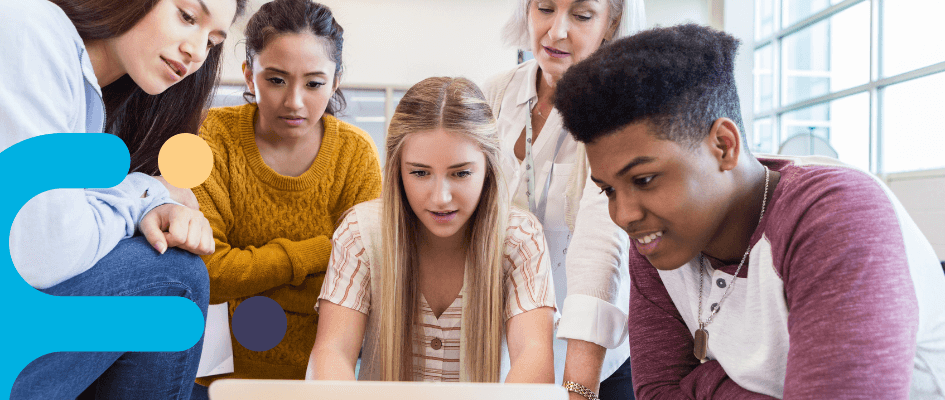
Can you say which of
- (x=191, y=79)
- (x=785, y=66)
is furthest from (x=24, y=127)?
(x=785, y=66)

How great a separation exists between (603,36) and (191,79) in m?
0.56

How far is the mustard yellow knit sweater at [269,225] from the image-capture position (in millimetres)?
846

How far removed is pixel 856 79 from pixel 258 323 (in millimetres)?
2813

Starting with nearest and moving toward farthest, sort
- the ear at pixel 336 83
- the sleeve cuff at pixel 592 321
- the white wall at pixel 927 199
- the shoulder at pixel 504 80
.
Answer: the sleeve cuff at pixel 592 321 → the ear at pixel 336 83 → the shoulder at pixel 504 80 → the white wall at pixel 927 199

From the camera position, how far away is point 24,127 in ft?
1.52

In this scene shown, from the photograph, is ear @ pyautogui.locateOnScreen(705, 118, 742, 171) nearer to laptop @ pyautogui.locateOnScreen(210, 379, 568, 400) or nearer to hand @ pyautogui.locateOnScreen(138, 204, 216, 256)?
laptop @ pyautogui.locateOnScreen(210, 379, 568, 400)

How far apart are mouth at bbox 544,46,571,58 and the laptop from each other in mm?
622

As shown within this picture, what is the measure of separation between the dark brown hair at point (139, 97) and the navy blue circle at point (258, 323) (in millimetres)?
238

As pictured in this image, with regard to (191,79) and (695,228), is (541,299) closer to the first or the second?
(695,228)

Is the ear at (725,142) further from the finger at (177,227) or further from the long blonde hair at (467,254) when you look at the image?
the finger at (177,227)

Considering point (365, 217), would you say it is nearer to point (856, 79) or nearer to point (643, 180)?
point (643, 180)

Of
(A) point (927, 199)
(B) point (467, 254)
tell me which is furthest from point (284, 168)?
(A) point (927, 199)

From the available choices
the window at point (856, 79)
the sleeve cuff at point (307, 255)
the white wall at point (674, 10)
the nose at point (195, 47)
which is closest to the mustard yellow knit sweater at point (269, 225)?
the sleeve cuff at point (307, 255)

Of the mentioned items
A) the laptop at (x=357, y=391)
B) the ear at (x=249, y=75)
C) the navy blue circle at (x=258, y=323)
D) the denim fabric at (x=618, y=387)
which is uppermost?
the ear at (x=249, y=75)
